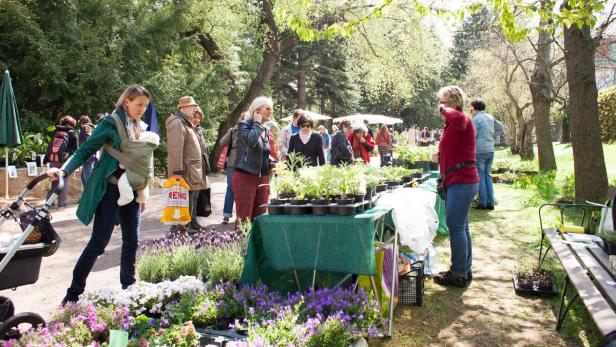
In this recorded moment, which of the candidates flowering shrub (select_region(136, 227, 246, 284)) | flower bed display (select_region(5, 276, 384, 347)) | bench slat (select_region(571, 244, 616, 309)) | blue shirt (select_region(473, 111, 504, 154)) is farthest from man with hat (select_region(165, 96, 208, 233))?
blue shirt (select_region(473, 111, 504, 154))

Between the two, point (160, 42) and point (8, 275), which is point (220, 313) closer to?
point (8, 275)

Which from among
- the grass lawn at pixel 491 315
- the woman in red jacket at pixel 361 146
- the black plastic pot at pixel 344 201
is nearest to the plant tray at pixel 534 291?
the grass lawn at pixel 491 315

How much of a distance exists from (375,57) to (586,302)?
17.3 meters

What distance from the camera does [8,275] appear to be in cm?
301

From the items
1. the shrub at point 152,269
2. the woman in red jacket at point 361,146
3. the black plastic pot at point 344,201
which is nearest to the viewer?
the black plastic pot at point 344,201

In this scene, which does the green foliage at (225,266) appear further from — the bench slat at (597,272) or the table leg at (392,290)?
the bench slat at (597,272)

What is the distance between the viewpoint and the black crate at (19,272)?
2.99 metres

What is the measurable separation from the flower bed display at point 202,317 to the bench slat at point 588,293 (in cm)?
125

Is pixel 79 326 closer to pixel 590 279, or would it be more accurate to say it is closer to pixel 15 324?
pixel 15 324

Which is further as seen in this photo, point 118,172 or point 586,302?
point 118,172

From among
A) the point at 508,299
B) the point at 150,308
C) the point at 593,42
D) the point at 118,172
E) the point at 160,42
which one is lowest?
the point at 508,299

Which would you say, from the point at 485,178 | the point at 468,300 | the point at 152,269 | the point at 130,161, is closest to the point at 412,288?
the point at 468,300

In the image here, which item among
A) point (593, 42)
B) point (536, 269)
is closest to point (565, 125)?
point (593, 42)

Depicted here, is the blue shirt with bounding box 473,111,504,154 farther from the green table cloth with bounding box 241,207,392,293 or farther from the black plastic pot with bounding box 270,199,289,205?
the black plastic pot with bounding box 270,199,289,205
